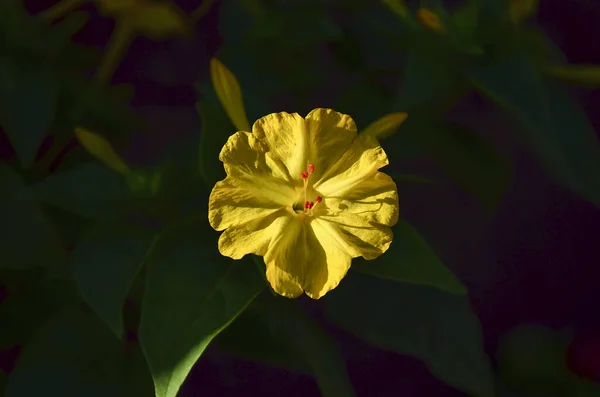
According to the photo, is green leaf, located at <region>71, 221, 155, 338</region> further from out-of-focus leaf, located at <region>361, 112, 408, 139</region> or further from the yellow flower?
out-of-focus leaf, located at <region>361, 112, 408, 139</region>

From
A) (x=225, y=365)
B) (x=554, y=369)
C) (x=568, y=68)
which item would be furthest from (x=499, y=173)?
(x=225, y=365)

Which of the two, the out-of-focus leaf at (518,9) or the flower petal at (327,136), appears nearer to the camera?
the flower petal at (327,136)

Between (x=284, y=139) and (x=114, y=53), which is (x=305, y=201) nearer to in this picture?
(x=284, y=139)

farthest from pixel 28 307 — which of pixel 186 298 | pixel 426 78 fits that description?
pixel 426 78

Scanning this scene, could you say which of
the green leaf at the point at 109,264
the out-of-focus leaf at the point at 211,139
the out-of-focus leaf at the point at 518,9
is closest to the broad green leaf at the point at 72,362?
the green leaf at the point at 109,264

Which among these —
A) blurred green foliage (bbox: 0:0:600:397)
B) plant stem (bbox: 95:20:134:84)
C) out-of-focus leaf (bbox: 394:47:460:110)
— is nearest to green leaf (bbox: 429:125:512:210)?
blurred green foliage (bbox: 0:0:600:397)

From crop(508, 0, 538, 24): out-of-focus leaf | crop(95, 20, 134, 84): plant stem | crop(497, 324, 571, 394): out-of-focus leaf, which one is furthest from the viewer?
crop(497, 324, 571, 394): out-of-focus leaf

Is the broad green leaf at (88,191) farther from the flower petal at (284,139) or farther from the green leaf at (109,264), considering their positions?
the flower petal at (284,139)
